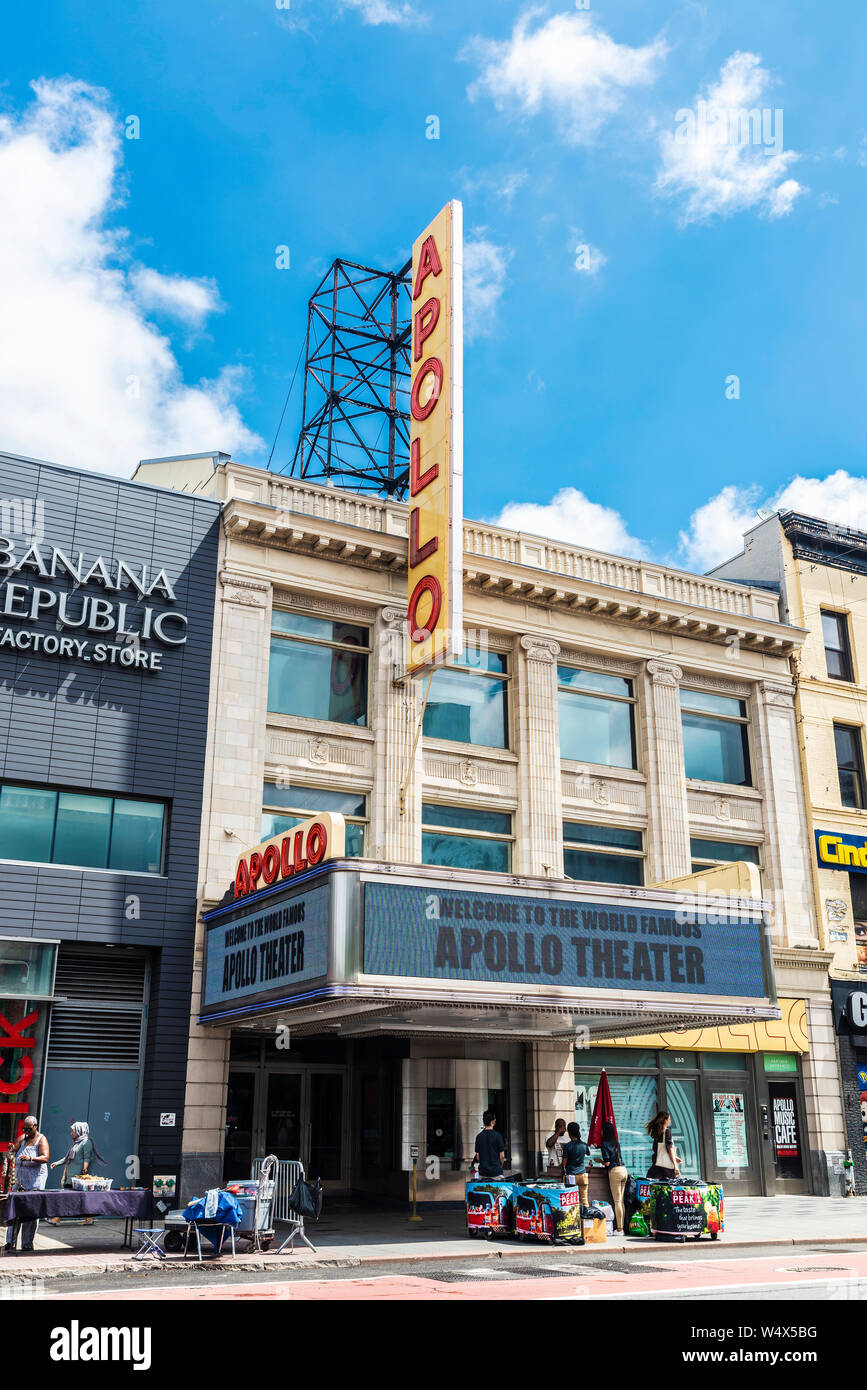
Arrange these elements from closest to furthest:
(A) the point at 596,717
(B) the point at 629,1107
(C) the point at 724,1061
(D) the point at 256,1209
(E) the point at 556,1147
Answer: (D) the point at 256,1209, (E) the point at 556,1147, (B) the point at 629,1107, (C) the point at 724,1061, (A) the point at 596,717

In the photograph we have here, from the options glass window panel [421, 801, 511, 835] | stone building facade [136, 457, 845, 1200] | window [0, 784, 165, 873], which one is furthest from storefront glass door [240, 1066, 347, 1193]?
glass window panel [421, 801, 511, 835]

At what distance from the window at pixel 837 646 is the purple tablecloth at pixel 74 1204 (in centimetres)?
2373

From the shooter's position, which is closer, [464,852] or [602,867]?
[464,852]

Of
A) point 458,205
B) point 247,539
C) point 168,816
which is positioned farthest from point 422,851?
point 458,205

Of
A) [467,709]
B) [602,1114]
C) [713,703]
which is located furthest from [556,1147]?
[713,703]

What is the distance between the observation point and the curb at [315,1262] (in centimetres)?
1486

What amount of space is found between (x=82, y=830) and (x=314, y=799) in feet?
15.9

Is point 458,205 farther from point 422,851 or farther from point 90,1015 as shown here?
point 90,1015

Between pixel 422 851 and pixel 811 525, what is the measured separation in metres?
15.2

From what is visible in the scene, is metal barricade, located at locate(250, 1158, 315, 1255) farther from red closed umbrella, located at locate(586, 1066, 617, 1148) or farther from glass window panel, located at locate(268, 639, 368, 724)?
glass window panel, located at locate(268, 639, 368, 724)

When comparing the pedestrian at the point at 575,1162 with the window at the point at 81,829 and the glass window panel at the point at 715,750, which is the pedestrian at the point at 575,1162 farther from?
the glass window panel at the point at 715,750

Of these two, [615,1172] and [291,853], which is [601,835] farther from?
[291,853]

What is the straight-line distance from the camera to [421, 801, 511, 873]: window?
26.7 m

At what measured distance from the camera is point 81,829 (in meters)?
22.9
